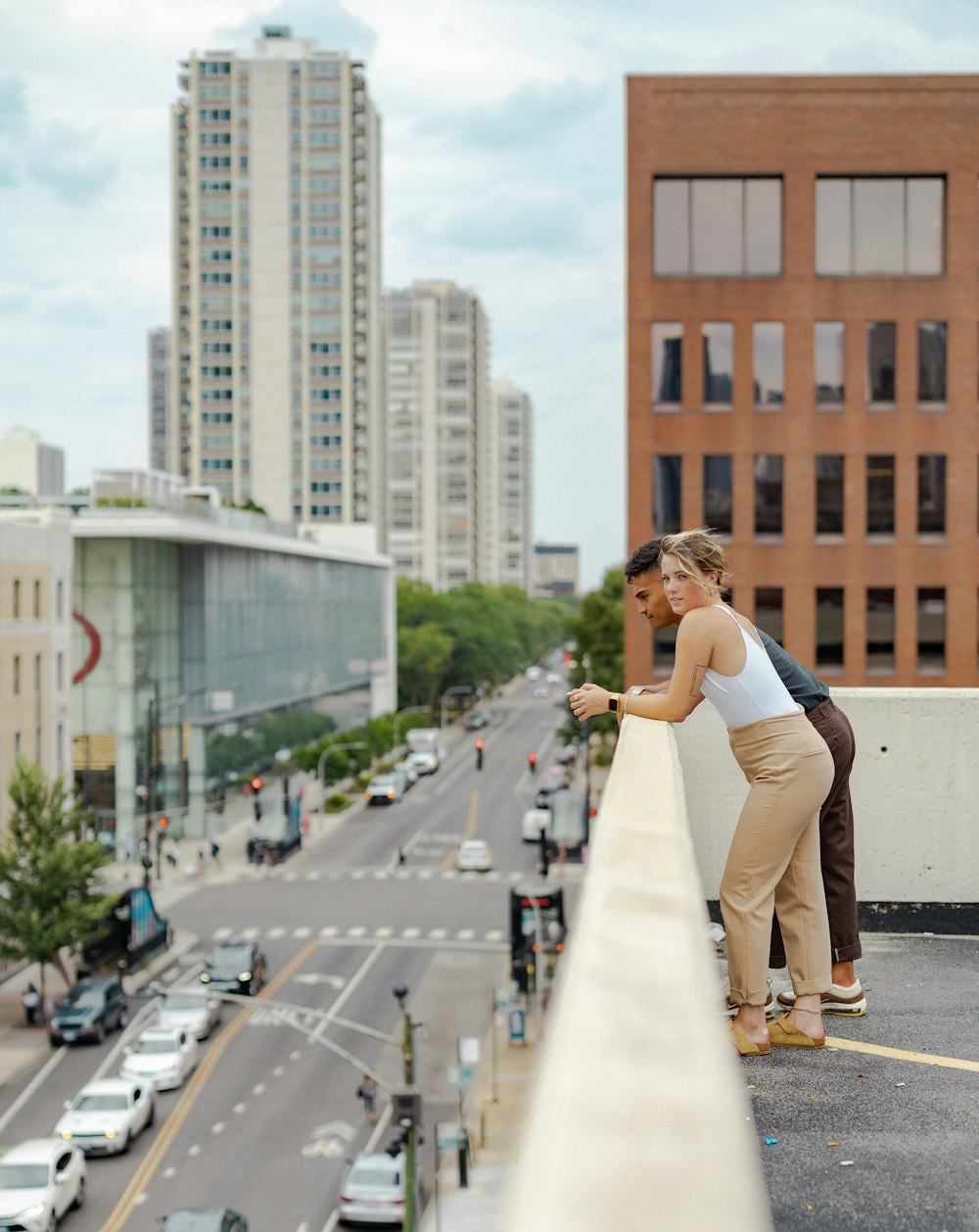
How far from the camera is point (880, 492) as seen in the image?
39656 millimetres

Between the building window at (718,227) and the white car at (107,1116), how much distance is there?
1063 inches

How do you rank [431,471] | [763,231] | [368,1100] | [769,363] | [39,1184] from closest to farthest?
[39,1184]
[368,1100]
[763,231]
[769,363]
[431,471]

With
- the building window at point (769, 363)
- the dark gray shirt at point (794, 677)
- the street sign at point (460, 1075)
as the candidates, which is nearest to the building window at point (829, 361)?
the building window at point (769, 363)

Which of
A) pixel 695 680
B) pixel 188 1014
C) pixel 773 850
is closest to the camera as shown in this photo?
pixel 695 680

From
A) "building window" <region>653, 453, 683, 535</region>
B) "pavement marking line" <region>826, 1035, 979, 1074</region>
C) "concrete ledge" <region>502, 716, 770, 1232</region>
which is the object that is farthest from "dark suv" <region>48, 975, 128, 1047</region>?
"concrete ledge" <region>502, 716, 770, 1232</region>

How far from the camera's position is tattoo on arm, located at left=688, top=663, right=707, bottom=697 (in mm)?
5547

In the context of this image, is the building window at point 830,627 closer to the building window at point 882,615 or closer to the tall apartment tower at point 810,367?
the tall apartment tower at point 810,367

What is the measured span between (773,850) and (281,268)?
126403mm

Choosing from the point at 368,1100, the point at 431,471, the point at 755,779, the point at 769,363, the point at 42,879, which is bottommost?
the point at 368,1100

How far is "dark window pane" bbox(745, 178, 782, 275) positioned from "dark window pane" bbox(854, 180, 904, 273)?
2.33m

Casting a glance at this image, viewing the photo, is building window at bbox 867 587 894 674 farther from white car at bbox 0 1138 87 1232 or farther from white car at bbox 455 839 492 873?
white car at bbox 455 839 492 873

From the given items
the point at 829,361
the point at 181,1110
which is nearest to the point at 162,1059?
the point at 181,1110

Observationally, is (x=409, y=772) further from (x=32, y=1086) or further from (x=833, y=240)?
(x=833, y=240)

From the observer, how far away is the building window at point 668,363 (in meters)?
39.7
